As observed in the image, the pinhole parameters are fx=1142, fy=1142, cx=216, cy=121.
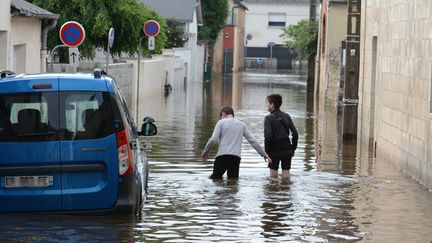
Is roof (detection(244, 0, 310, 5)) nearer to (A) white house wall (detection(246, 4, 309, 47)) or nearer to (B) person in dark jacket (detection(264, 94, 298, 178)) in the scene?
(A) white house wall (detection(246, 4, 309, 47))

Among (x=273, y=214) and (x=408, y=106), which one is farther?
(x=408, y=106)

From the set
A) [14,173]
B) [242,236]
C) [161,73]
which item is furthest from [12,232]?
[161,73]

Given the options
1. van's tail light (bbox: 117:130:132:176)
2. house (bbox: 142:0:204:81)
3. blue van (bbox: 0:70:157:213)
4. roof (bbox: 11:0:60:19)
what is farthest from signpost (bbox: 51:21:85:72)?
house (bbox: 142:0:204:81)

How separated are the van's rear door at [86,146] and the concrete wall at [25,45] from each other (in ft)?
37.9

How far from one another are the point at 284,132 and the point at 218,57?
81.6 meters

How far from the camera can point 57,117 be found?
12438 mm

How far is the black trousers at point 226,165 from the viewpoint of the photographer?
1741 centimetres

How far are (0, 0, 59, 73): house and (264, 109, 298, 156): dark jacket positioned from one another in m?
7.42

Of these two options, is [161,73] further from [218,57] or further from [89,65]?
[218,57]

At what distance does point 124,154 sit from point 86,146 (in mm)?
431

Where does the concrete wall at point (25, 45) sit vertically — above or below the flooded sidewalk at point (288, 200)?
above

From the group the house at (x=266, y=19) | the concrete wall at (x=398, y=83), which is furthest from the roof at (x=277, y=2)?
the concrete wall at (x=398, y=83)

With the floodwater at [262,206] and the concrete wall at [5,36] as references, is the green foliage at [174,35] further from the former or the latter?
the concrete wall at [5,36]

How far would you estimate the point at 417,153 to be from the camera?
18.3m
